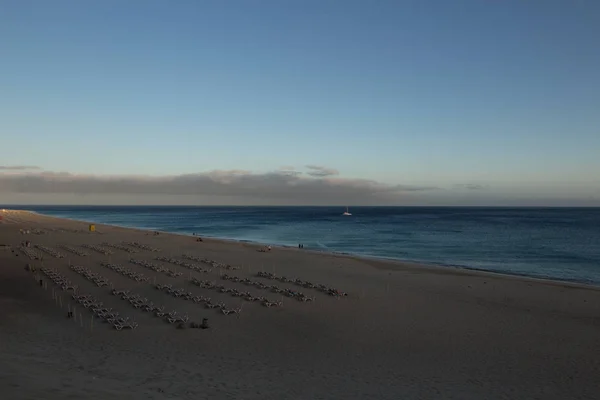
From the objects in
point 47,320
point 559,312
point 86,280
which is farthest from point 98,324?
point 559,312

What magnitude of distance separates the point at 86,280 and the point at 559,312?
2561 cm

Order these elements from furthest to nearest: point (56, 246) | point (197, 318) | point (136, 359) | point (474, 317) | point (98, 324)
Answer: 1. point (56, 246)
2. point (474, 317)
3. point (197, 318)
4. point (98, 324)
5. point (136, 359)

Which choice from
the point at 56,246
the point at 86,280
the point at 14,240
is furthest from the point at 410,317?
the point at 14,240

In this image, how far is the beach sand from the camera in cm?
1180

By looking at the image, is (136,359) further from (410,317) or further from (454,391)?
(410,317)

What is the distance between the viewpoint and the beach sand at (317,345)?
11.8 metres

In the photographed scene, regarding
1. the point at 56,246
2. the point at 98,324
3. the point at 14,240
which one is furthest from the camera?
the point at 14,240

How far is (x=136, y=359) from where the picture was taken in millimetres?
13859

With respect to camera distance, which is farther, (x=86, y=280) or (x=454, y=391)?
(x=86, y=280)

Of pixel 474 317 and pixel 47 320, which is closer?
pixel 47 320

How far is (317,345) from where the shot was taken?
53.3ft

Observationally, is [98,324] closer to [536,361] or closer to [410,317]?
[410,317]

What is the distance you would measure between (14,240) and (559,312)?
52.9 metres

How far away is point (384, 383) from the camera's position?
12656mm
